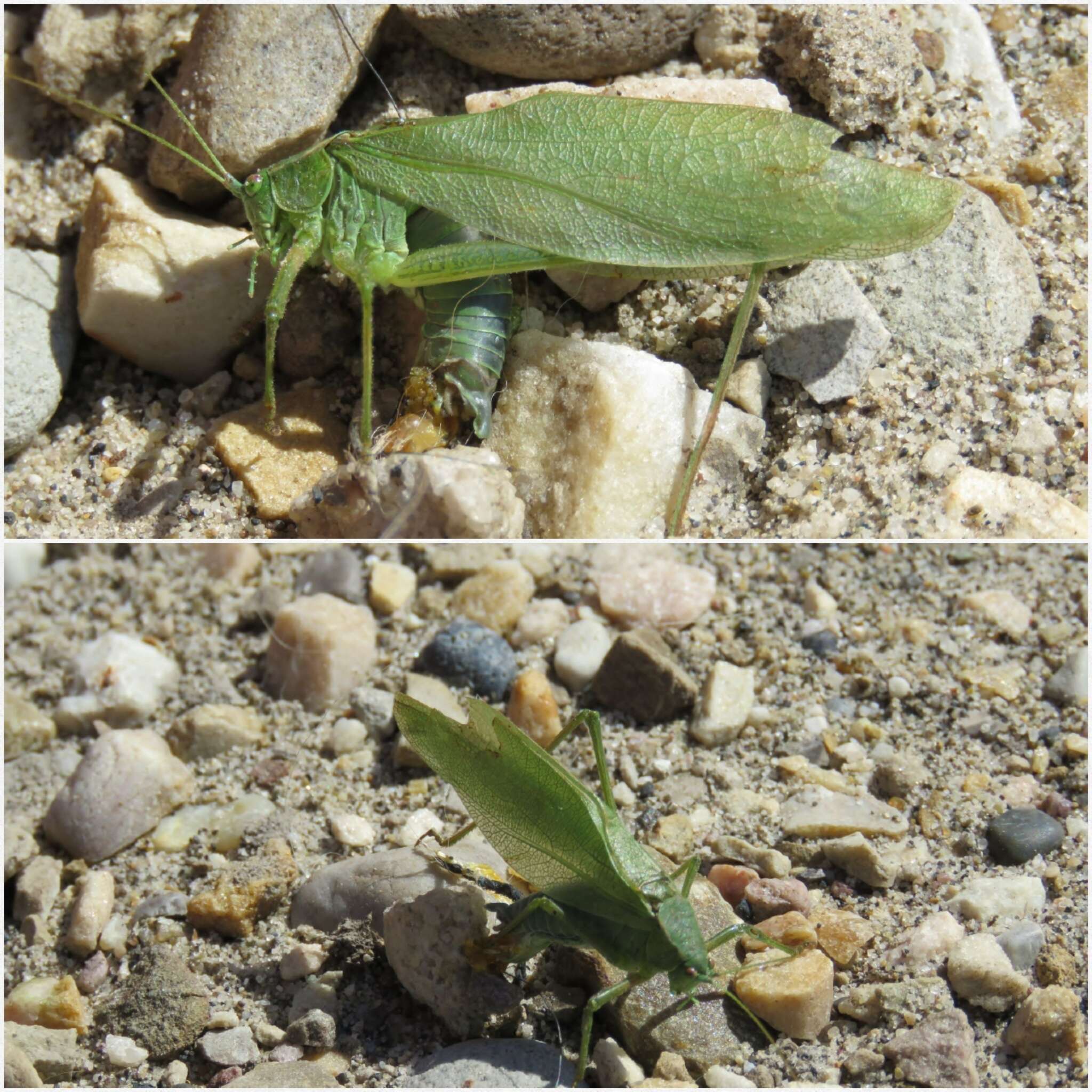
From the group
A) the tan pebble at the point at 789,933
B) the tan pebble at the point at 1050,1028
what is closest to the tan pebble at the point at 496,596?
the tan pebble at the point at 789,933

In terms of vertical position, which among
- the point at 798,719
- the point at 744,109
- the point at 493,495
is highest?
the point at 744,109

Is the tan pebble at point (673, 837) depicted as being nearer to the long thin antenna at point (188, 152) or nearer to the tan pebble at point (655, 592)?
the tan pebble at point (655, 592)

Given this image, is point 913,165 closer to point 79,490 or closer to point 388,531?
point 388,531

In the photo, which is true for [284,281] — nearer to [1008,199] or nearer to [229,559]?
[229,559]

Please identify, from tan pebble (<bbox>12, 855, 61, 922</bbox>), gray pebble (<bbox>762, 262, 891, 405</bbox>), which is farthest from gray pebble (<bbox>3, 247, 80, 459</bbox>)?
gray pebble (<bbox>762, 262, 891, 405</bbox>)

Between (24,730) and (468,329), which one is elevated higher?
(468,329)

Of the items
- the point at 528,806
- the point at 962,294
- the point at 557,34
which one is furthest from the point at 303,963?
the point at 557,34

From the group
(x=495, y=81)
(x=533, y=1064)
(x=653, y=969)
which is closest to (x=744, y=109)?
(x=495, y=81)
